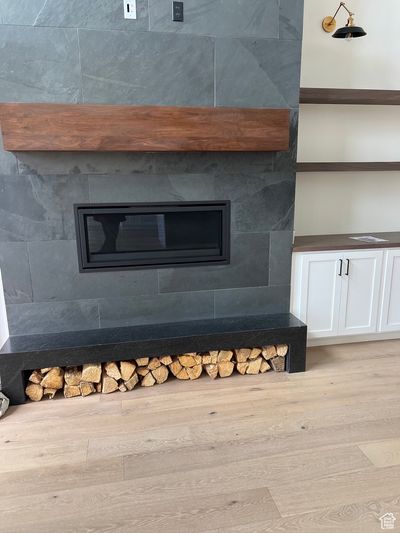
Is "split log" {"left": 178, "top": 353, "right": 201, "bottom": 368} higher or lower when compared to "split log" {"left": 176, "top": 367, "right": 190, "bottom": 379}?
higher

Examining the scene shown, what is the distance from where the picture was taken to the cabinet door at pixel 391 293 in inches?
109

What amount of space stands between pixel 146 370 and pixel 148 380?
68 mm

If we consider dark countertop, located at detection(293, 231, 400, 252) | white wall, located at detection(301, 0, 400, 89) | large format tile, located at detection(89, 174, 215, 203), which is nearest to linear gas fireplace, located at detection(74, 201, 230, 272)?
large format tile, located at detection(89, 174, 215, 203)

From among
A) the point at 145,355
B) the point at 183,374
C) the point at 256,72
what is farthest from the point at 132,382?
the point at 256,72

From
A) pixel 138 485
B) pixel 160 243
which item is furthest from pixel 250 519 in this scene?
pixel 160 243

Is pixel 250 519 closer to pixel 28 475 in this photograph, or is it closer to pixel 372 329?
pixel 28 475

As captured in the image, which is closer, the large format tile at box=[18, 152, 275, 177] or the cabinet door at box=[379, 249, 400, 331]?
the large format tile at box=[18, 152, 275, 177]

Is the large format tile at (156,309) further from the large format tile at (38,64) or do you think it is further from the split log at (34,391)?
the large format tile at (38,64)

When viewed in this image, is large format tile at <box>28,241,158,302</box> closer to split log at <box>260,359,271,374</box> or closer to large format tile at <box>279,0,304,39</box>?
split log at <box>260,359,271,374</box>

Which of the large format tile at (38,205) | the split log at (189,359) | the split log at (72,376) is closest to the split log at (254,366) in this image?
the split log at (189,359)

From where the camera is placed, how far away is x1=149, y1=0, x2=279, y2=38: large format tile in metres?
2.19

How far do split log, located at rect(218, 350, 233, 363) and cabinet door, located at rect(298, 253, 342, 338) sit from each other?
61cm

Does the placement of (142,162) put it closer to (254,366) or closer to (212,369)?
(212,369)

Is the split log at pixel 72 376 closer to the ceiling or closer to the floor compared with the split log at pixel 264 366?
closer to the ceiling
